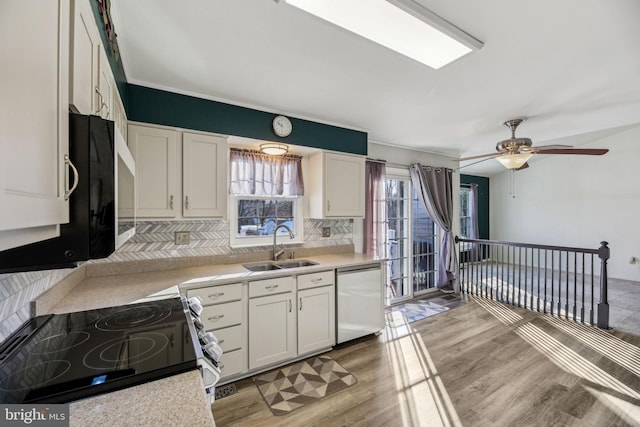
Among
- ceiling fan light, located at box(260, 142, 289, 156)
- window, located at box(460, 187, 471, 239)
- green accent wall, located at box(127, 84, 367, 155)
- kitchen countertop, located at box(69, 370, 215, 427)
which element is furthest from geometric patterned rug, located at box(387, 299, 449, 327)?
window, located at box(460, 187, 471, 239)

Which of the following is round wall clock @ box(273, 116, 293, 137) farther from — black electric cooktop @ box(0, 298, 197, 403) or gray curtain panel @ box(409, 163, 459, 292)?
gray curtain panel @ box(409, 163, 459, 292)

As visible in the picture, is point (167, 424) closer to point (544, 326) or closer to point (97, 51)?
point (97, 51)

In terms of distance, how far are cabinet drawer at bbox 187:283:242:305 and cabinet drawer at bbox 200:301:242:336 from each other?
44 mm

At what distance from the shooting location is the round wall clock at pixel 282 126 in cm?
289

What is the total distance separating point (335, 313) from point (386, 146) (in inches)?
104

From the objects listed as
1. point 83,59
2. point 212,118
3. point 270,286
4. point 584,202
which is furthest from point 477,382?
point 584,202

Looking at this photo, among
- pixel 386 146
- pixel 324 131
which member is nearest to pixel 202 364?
pixel 324 131

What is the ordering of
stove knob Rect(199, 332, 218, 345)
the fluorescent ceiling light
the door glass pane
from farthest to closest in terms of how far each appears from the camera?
the door glass pane
the fluorescent ceiling light
stove knob Rect(199, 332, 218, 345)

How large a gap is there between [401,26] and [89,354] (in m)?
2.20

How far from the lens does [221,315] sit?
85.7 inches

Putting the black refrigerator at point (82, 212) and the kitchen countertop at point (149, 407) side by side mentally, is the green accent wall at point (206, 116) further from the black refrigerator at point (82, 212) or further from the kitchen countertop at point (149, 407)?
the kitchen countertop at point (149, 407)

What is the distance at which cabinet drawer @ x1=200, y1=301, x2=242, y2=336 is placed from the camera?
2.12 meters

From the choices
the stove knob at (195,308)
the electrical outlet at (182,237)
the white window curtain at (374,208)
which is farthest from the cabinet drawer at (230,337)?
the white window curtain at (374,208)

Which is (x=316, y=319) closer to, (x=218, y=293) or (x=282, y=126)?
(x=218, y=293)
